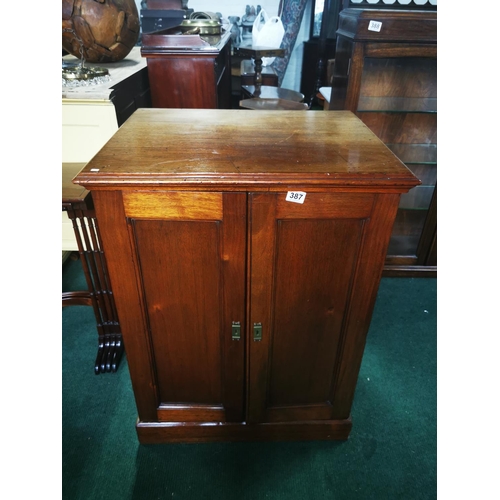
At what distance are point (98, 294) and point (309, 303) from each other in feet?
3.54

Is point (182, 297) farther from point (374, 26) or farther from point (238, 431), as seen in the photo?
point (374, 26)

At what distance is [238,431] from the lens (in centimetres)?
141

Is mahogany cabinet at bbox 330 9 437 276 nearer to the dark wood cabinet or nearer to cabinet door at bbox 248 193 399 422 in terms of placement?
the dark wood cabinet

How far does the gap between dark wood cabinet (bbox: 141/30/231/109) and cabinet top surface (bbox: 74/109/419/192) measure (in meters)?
1.09

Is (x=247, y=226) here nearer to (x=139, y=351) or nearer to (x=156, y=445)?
(x=139, y=351)

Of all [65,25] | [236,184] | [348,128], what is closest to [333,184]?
[236,184]

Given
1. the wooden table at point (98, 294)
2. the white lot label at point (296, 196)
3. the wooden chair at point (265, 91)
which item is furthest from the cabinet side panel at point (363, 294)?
the wooden chair at point (265, 91)

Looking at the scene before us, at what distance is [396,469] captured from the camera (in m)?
1.39

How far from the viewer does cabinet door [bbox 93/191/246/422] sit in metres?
0.95

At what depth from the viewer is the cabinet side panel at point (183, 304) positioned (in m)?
1.01

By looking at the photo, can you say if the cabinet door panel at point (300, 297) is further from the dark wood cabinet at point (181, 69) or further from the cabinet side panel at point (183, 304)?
the dark wood cabinet at point (181, 69)

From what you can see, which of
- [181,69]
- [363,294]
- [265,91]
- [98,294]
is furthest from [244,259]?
[265,91]

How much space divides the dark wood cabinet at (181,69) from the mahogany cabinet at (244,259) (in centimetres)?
106

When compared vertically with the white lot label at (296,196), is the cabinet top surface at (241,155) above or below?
above
